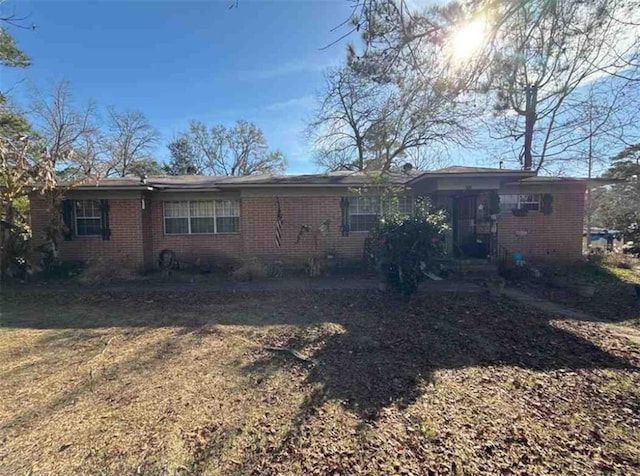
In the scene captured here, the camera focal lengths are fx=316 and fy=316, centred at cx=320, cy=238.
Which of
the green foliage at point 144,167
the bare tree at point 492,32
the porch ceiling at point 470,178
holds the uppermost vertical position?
the green foliage at point 144,167

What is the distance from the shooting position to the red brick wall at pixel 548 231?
35.2ft

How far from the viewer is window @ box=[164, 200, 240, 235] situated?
10.6 m

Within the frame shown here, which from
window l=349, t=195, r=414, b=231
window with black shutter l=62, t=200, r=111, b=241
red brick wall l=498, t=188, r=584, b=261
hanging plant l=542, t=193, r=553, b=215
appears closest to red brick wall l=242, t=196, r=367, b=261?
window l=349, t=195, r=414, b=231

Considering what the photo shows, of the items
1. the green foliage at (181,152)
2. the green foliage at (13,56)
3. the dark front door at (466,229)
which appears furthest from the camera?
the green foliage at (181,152)

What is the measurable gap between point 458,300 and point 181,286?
691cm

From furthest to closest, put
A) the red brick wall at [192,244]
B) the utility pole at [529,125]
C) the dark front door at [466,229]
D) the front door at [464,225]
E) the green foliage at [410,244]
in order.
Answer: the utility pole at [529,125], the red brick wall at [192,244], the front door at [464,225], the dark front door at [466,229], the green foliage at [410,244]

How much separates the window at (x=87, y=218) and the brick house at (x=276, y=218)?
0.03 metres

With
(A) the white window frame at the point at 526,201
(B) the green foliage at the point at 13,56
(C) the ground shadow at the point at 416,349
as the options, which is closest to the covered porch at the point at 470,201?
(A) the white window frame at the point at 526,201

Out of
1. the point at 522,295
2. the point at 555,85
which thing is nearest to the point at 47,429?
the point at 522,295

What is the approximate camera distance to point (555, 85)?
471 inches

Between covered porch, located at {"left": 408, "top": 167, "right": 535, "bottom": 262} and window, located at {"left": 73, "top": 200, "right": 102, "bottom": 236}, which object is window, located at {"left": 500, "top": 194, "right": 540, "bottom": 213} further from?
window, located at {"left": 73, "top": 200, "right": 102, "bottom": 236}

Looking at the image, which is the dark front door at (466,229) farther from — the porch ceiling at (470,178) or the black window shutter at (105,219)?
the black window shutter at (105,219)

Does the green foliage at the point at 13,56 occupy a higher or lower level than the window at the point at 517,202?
higher

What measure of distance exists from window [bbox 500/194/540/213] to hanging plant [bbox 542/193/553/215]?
0.17m
